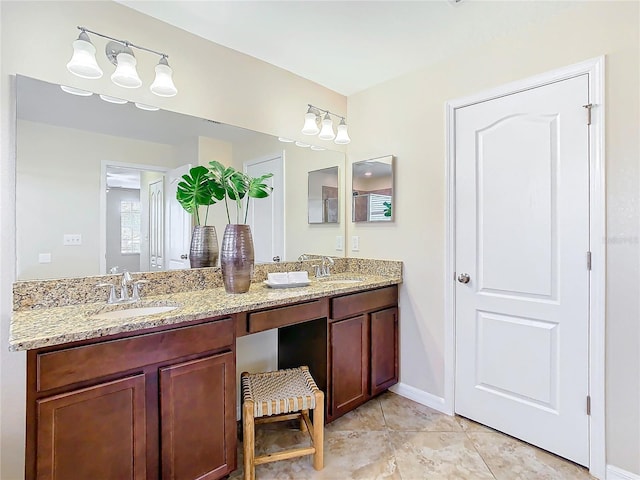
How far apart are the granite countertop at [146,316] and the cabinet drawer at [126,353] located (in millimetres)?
46

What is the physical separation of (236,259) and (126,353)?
2.38ft

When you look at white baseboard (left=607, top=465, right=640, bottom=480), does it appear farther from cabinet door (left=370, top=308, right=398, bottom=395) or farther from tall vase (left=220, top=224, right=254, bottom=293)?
tall vase (left=220, top=224, right=254, bottom=293)

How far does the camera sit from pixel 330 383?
6.66 feet

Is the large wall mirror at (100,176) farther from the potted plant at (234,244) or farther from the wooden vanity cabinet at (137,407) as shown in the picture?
the wooden vanity cabinet at (137,407)

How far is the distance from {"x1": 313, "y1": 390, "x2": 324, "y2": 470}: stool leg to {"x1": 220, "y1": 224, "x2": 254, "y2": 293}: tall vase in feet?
2.31

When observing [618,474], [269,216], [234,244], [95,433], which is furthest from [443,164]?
[95,433]

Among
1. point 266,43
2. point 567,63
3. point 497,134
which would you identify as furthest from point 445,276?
point 266,43

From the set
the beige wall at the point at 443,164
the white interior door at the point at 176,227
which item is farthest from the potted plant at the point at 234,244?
the beige wall at the point at 443,164

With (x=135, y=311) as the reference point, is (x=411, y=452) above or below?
below

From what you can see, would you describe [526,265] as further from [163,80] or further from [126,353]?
[163,80]

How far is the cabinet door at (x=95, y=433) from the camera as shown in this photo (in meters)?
1.11

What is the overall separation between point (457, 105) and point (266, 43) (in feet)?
4.18

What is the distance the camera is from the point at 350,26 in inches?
75.0

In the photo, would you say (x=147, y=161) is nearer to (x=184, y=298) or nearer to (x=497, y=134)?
(x=184, y=298)
